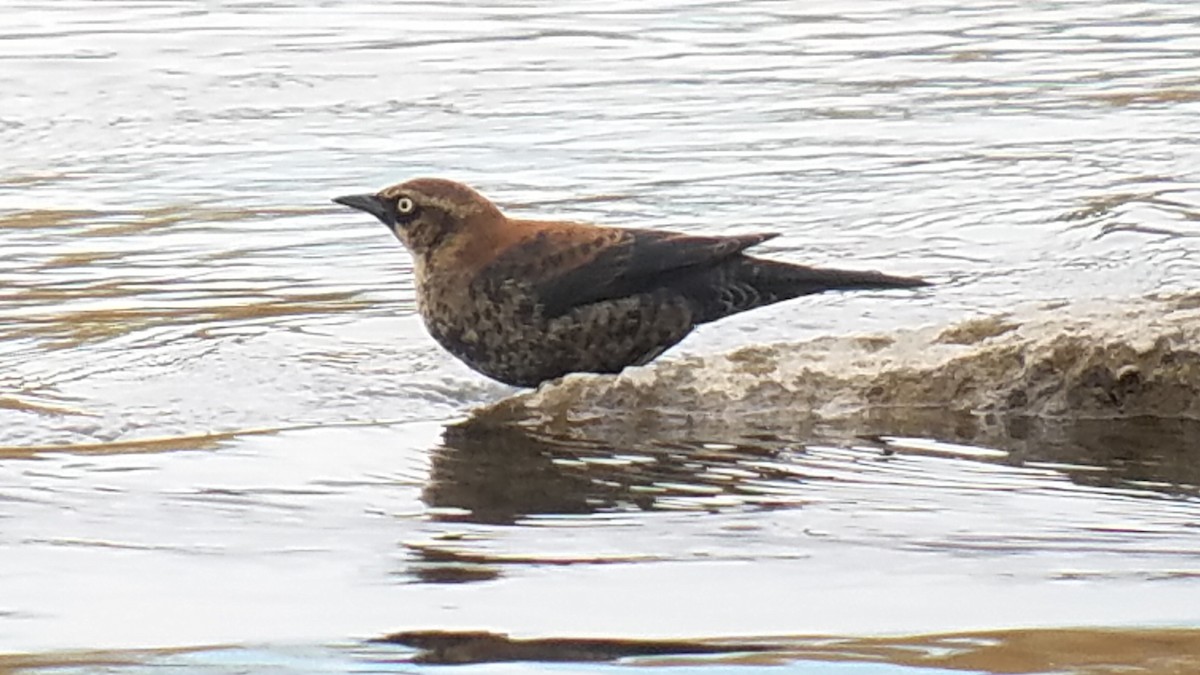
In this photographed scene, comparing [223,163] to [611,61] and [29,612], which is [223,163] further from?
[29,612]

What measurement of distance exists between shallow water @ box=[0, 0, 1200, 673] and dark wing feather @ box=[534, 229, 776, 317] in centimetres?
35

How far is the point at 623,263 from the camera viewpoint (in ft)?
21.8

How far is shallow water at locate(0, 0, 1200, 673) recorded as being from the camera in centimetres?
435

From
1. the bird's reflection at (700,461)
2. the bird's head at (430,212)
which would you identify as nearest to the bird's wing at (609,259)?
the bird's head at (430,212)

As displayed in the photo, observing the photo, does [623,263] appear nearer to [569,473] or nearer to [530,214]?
[569,473]

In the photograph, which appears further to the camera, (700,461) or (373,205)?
(373,205)

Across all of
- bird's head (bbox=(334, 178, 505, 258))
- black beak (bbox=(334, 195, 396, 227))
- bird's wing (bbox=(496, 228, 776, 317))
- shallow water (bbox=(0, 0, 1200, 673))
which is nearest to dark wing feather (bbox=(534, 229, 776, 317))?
bird's wing (bbox=(496, 228, 776, 317))

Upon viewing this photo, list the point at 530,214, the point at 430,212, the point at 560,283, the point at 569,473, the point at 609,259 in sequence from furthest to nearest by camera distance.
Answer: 1. the point at 530,214
2. the point at 430,212
3. the point at 609,259
4. the point at 560,283
5. the point at 569,473

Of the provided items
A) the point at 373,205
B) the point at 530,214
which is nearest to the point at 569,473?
the point at 373,205

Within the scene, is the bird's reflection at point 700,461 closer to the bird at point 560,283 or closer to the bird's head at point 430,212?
the bird at point 560,283

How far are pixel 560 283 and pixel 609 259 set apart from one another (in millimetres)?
190

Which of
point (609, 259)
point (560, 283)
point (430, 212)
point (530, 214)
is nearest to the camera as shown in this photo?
point (560, 283)

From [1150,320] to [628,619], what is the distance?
7.76ft

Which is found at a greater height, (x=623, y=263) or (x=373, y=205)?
(x=373, y=205)
